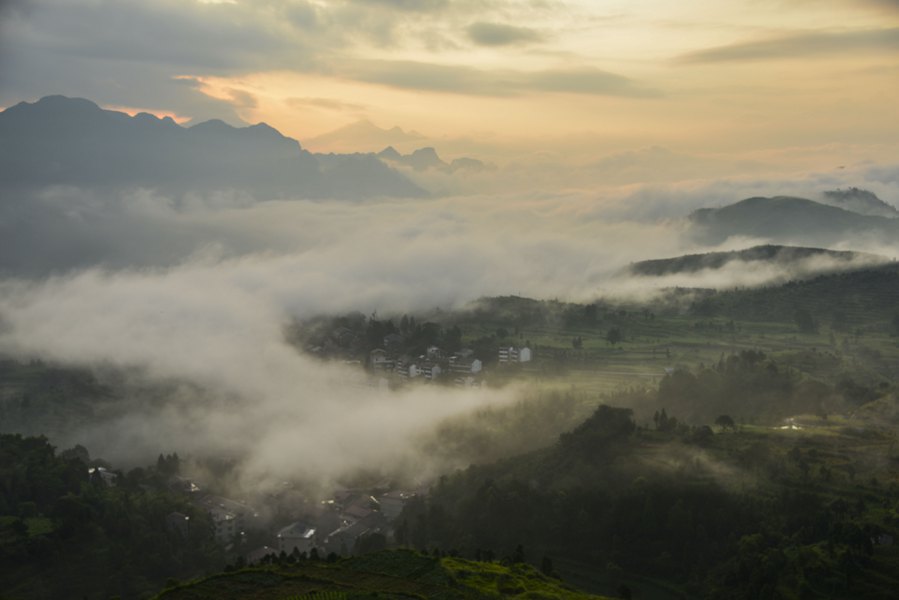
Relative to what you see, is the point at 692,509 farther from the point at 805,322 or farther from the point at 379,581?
the point at 805,322

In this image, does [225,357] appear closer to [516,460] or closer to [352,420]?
[352,420]

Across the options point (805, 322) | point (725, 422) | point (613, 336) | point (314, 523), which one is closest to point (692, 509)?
point (725, 422)

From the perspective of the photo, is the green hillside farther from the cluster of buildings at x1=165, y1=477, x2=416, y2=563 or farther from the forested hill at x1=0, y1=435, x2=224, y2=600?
the cluster of buildings at x1=165, y1=477, x2=416, y2=563

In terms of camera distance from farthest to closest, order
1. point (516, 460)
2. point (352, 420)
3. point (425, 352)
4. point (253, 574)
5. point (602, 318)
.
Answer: point (602, 318) < point (425, 352) < point (352, 420) < point (516, 460) < point (253, 574)

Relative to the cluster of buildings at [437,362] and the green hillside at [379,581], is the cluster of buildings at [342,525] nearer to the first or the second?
the green hillside at [379,581]

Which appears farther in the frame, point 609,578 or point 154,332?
point 154,332

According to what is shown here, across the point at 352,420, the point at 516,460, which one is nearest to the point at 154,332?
the point at 352,420
